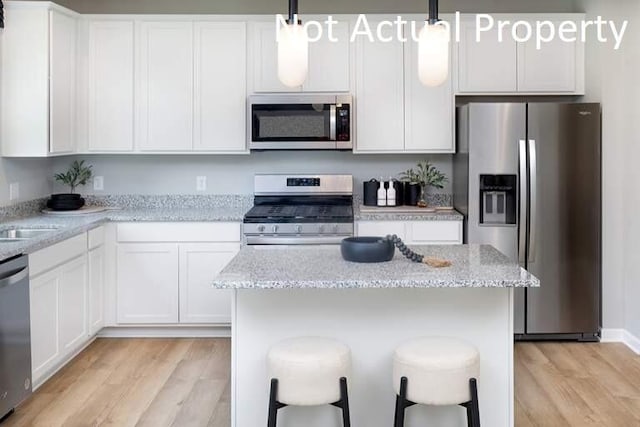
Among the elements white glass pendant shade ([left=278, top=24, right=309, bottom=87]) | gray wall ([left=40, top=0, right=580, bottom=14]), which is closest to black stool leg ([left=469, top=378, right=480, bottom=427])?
white glass pendant shade ([left=278, top=24, right=309, bottom=87])

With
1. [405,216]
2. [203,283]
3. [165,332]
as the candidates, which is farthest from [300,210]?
[165,332]

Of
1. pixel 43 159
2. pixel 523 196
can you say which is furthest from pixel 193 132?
pixel 523 196

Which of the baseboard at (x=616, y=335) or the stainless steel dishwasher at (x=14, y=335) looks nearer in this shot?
the stainless steel dishwasher at (x=14, y=335)

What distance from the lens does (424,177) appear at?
5078mm

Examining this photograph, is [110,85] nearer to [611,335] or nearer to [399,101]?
[399,101]

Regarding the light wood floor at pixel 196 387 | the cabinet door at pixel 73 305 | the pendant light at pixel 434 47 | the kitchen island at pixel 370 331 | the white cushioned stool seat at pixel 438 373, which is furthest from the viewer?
the cabinet door at pixel 73 305

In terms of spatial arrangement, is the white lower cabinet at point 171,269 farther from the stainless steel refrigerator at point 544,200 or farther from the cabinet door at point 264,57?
the stainless steel refrigerator at point 544,200

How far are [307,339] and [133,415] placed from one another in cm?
124

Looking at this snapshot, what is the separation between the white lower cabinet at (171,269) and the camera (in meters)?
4.56

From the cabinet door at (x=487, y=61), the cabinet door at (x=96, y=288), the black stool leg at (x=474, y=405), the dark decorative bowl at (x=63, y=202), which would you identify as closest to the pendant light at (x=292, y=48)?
the black stool leg at (x=474, y=405)

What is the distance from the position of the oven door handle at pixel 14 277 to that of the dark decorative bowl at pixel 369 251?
1.60m

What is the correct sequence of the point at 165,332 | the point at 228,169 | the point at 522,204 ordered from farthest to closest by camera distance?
1. the point at 228,169
2. the point at 165,332
3. the point at 522,204

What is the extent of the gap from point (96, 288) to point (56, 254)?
0.75m

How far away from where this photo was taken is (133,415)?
3283 millimetres
